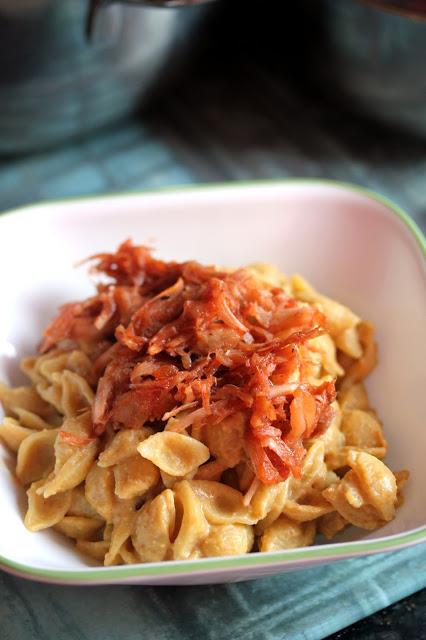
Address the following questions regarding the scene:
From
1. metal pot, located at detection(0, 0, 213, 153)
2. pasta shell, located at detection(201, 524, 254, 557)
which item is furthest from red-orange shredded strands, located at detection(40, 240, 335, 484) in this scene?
metal pot, located at detection(0, 0, 213, 153)

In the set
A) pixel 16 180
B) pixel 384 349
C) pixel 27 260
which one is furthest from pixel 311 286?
pixel 16 180

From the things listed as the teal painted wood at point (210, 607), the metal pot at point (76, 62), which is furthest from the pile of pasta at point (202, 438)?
the metal pot at point (76, 62)

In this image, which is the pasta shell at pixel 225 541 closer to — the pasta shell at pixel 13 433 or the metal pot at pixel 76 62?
the pasta shell at pixel 13 433

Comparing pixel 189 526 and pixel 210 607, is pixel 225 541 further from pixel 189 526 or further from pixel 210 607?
pixel 210 607

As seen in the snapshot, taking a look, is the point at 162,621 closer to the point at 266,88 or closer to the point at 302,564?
the point at 302,564

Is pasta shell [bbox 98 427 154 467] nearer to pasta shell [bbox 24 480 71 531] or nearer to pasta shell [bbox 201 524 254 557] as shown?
pasta shell [bbox 24 480 71 531]
